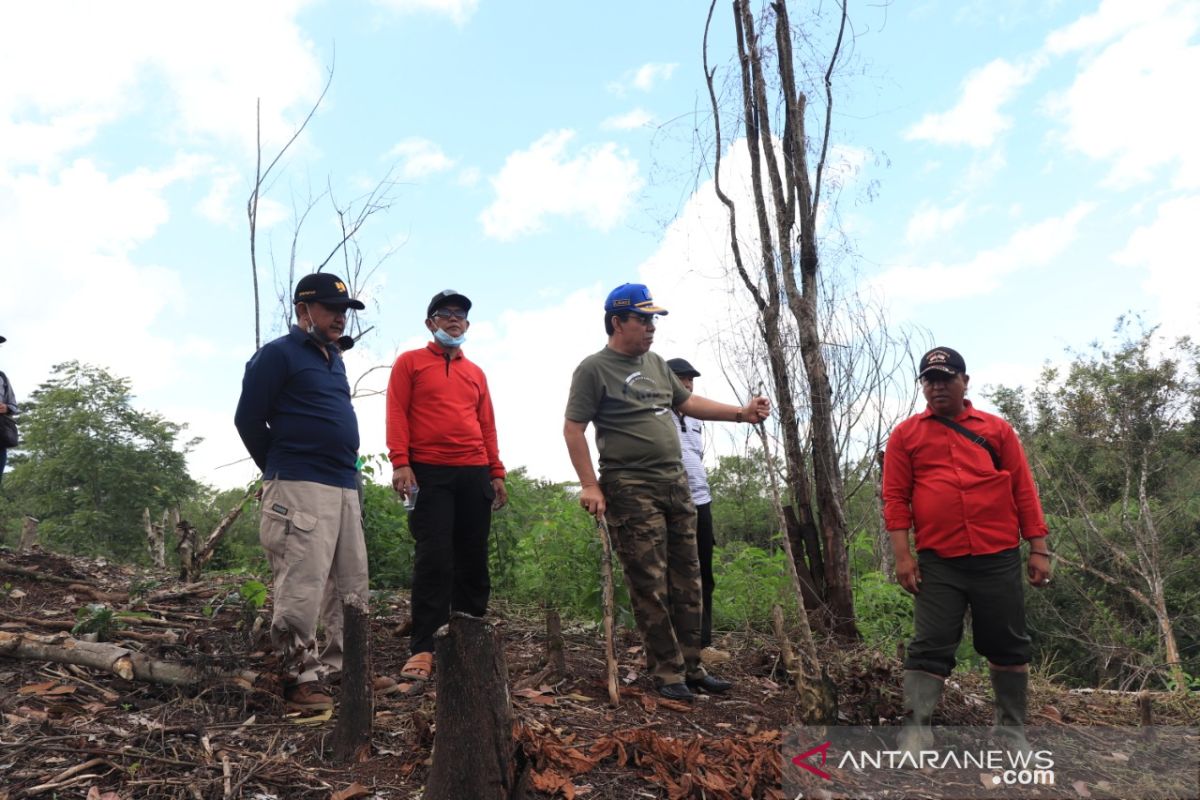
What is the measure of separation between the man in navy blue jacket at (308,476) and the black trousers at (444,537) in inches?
15.4

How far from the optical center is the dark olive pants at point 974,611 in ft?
12.7

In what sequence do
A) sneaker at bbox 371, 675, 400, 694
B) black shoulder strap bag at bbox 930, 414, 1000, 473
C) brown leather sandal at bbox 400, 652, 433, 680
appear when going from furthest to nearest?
brown leather sandal at bbox 400, 652, 433, 680
sneaker at bbox 371, 675, 400, 694
black shoulder strap bag at bbox 930, 414, 1000, 473

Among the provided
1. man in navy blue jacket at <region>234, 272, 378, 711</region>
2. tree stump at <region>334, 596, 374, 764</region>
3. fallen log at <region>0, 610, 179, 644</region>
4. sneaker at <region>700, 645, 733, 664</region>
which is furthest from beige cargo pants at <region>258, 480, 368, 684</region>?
sneaker at <region>700, 645, 733, 664</region>

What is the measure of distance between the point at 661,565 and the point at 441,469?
53.8 inches

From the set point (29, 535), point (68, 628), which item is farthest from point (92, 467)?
point (68, 628)

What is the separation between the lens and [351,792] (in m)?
3.09

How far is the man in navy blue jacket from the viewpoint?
408 centimetres

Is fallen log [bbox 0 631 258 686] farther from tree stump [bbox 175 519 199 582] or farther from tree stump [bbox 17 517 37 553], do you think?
tree stump [bbox 17 517 37 553]

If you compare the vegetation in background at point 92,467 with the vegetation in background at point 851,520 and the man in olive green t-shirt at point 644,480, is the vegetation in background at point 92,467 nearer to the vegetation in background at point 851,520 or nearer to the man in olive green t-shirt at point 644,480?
the vegetation in background at point 851,520

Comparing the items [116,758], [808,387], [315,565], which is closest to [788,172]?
[808,387]

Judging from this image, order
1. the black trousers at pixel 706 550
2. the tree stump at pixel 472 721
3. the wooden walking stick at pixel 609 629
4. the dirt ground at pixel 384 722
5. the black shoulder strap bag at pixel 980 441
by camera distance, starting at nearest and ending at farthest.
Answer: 1. the tree stump at pixel 472 721
2. the dirt ground at pixel 384 722
3. the black shoulder strap bag at pixel 980 441
4. the wooden walking stick at pixel 609 629
5. the black trousers at pixel 706 550

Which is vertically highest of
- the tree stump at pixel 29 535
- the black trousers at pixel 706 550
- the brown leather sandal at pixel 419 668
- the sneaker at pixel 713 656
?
the tree stump at pixel 29 535

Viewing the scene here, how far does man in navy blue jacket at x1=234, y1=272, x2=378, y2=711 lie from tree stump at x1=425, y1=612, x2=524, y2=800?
4.13ft

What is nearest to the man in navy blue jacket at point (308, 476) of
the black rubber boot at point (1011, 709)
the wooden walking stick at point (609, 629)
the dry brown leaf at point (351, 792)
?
the dry brown leaf at point (351, 792)
